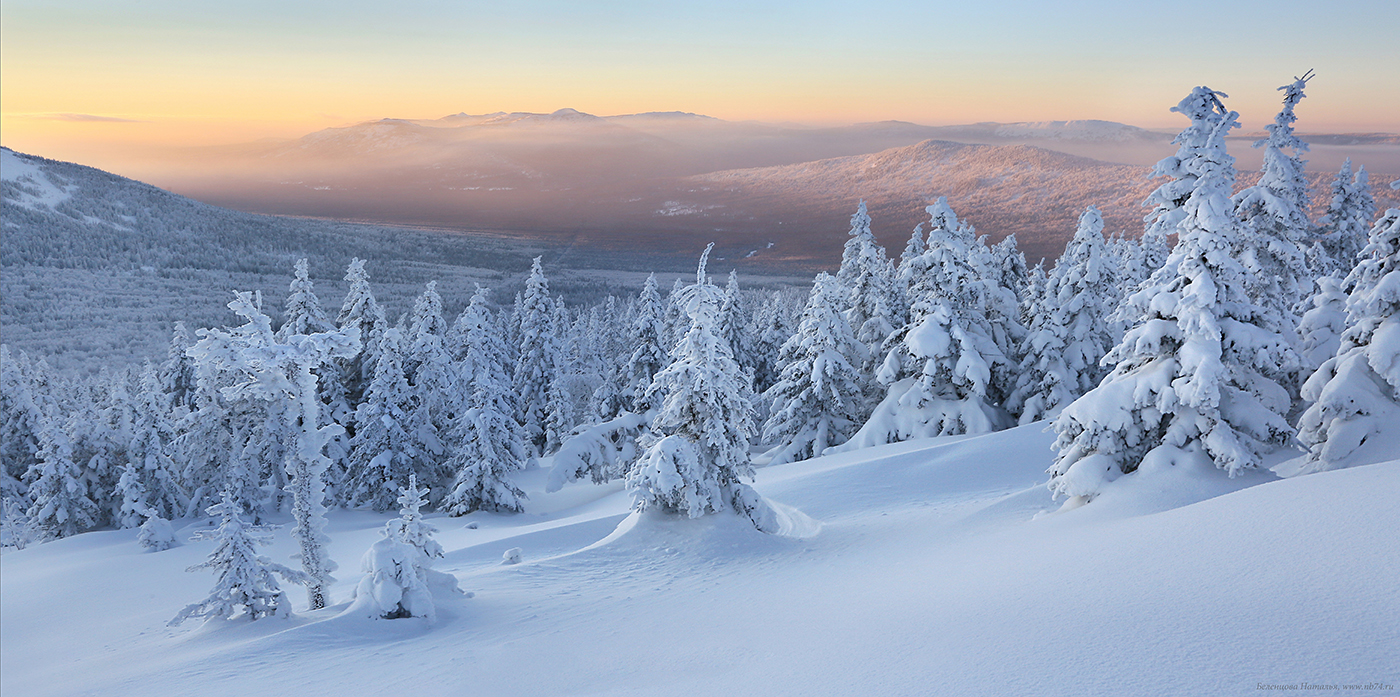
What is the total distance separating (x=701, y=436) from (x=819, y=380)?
1479 centimetres

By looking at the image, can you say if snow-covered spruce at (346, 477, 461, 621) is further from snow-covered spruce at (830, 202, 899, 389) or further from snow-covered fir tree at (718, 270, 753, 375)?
snow-covered fir tree at (718, 270, 753, 375)

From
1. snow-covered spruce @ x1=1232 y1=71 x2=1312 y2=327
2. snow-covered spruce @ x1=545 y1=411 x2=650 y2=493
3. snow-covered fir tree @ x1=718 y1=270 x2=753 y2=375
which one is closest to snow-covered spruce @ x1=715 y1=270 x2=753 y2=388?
snow-covered fir tree @ x1=718 y1=270 x2=753 y2=375

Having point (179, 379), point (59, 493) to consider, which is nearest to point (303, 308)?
point (179, 379)

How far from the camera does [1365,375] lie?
45.5 feet

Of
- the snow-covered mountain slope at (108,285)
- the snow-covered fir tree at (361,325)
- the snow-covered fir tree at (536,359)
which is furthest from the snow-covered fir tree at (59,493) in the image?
the snow-covered mountain slope at (108,285)

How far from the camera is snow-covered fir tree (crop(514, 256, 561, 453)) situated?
1743 inches

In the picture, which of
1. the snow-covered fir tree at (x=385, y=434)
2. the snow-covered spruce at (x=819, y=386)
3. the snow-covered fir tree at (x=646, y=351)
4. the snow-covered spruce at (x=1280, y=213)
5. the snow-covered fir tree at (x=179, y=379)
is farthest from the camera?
the snow-covered fir tree at (x=179, y=379)

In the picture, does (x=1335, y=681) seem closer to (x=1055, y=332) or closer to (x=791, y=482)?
(x=791, y=482)

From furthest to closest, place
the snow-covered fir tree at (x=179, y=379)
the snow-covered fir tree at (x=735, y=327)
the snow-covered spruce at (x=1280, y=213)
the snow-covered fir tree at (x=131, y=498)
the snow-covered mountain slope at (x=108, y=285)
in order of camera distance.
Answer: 1. the snow-covered mountain slope at (x=108, y=285)
2. the snow-covered fir tree at (x=735, y=327)
3. the snow-covered fir tree at (x=179, y=379)
4. the snow-covered fir tree at (x=131, y=498)
5. the snow-covered spruce at (x=1280, y=213)

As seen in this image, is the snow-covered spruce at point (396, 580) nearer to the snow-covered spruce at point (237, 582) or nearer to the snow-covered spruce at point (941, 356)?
the snow-covered spruce at point (237, 582)

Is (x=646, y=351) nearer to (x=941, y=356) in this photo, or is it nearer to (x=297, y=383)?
(x=941, y=356)

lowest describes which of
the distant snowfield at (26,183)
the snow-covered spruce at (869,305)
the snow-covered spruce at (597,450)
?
the snow-covered spruce at (597,450)

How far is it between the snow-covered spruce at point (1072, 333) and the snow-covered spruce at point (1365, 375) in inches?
568

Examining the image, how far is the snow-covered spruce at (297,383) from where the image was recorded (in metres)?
13.2
